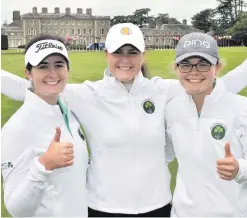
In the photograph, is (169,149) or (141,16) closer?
(169,149)

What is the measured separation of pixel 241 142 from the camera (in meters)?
2.69

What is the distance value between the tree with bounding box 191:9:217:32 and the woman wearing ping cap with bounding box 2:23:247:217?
313ft

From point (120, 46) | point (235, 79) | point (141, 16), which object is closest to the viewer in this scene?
point (120, 46)

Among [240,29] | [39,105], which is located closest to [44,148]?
[39,105]

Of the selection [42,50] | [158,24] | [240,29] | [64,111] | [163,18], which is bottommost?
[64,111]

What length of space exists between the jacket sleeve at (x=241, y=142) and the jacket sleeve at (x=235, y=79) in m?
0.69

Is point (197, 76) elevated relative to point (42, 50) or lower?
lower

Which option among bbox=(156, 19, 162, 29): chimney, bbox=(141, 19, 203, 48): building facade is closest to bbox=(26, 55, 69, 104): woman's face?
bbox=(141, 19, 203, 48): building facade

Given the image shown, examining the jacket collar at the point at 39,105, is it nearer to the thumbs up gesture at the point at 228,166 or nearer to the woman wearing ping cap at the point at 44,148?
the woman wearing ping cap at the point at 44,148

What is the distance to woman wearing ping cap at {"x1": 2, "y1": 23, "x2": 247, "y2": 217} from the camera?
290 cm

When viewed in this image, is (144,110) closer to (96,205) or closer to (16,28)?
(96,205)

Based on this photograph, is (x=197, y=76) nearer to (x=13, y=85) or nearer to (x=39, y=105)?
(x=39, y=105)

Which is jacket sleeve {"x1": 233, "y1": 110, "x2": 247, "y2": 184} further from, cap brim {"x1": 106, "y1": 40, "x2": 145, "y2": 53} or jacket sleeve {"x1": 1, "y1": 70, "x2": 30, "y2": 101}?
jacket sleeve {"x1": 1, "y1": 70, "x2": 30, "y2": 101}

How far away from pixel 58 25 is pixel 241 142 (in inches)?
3988
